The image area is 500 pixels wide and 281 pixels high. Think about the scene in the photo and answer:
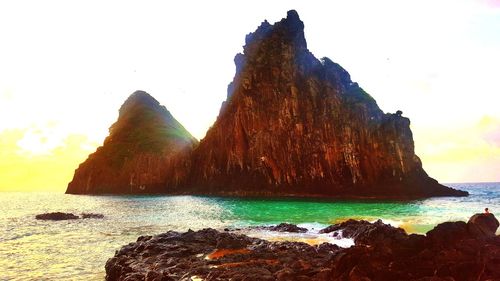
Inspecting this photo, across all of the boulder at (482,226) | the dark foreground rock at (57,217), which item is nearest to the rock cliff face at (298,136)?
the dark foreground rock at (57,217)

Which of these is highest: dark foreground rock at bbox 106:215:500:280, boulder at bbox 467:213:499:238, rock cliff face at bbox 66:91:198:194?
rock cliff face at bbox 66:91:198:194

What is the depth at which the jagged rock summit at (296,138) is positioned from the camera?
116688 millimetres

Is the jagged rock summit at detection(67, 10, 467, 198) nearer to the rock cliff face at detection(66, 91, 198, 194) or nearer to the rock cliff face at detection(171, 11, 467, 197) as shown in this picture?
the rock cliff face at detection(171, 11, 467, 197)

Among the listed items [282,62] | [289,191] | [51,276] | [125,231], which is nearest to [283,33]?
[282,62]

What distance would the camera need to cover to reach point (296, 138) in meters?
128

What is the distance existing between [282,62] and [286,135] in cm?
2448

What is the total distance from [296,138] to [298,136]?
2.64 ft

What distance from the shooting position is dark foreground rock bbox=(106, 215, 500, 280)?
14.6 metres

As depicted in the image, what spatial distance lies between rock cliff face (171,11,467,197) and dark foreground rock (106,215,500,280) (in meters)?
90.9

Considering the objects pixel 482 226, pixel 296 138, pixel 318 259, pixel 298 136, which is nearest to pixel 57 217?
pixel 318 259

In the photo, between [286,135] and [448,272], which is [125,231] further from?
[286,135]

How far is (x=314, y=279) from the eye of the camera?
15375 millimetres

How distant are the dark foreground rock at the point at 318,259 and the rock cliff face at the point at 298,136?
9092 centimetres

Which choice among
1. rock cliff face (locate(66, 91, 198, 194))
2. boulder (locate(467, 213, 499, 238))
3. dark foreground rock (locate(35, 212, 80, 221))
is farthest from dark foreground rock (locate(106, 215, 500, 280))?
rock cliff face (locate(66, 91, 198, 194))
